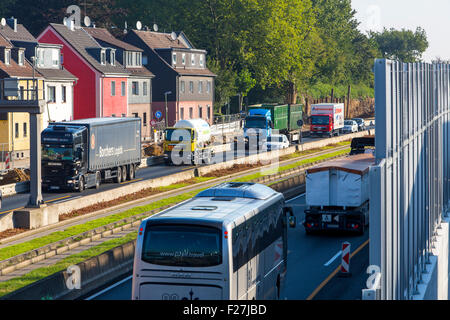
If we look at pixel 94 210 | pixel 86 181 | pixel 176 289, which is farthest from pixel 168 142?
pixel 176 289

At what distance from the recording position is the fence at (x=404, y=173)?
48.4 feet

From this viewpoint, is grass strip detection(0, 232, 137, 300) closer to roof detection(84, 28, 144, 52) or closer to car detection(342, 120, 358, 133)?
roof detection(84, 28, 144, 52)

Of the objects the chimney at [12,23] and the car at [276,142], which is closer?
the chimney at [12,23]

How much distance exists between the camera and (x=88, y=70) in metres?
81.1

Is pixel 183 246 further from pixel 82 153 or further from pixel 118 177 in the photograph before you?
pixel 118 177

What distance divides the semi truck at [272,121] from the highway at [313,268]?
41399 mm

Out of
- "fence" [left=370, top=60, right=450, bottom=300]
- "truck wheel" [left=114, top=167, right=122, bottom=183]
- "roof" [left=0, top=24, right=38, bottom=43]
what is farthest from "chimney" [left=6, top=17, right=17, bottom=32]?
"fence" [left=370, top=60, right=450, bottom=300]

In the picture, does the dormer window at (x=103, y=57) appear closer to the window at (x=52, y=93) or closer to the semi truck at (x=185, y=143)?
the window at (x=52, y=93)

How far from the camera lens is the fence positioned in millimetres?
14750

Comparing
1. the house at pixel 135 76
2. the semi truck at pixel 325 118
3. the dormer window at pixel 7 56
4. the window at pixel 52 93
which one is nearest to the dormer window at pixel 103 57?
the house at pixel 135 76

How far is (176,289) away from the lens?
1609 centimetres

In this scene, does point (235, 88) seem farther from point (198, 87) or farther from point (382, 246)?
point (382, 246)

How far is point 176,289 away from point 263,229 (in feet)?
13.8

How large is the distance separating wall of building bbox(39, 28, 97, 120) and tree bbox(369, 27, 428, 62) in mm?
125214
